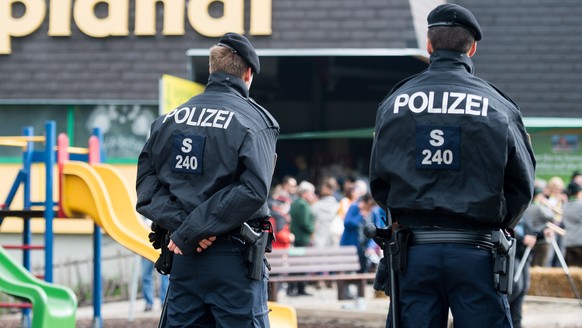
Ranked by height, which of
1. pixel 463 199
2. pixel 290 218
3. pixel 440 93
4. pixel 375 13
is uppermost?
pixel 375 13

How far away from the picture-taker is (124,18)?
1662 centimetres

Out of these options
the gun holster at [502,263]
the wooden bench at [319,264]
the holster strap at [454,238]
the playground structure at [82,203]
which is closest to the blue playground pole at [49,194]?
the playground structure at [82,203]

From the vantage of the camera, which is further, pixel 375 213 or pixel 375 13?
pixel 375 13

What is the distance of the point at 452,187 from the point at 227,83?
1.45 m

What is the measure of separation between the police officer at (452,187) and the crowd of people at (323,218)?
29.6 feet

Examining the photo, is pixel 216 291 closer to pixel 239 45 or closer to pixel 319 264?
pixel 239 45

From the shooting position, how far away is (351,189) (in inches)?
621

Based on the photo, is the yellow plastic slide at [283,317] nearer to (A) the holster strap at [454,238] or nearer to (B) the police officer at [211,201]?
(B) the police officer at [211,201]

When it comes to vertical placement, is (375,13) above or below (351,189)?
above

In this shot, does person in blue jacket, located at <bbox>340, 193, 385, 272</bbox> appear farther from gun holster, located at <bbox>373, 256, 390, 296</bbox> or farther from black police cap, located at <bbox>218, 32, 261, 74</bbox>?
gun holster, located at <bbox>373, 256, 390, 296</bbox>

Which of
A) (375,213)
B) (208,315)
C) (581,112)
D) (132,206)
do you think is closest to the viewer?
(208,315)

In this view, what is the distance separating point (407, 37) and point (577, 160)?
15.0 feet

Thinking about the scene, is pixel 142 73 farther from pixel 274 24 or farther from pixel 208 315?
pixel 208 315

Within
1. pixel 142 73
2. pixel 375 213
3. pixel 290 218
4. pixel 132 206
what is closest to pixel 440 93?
pixel 132 206
